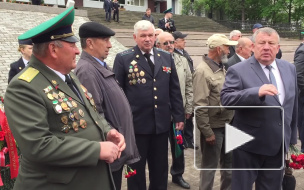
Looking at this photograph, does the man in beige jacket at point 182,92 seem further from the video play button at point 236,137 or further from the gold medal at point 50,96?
the gold medal at point 50,96

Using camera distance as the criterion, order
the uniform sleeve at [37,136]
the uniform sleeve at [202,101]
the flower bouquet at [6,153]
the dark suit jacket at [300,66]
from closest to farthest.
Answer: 1. the uniform sleeve at [37,136]
2. the flower bouquet at [6,153]
3. the uniform sleeve at [202,101]
4. the dark suit jacket at [300,66]

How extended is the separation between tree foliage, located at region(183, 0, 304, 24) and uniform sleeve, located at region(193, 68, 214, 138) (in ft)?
114

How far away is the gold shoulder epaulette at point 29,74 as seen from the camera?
1.83 m

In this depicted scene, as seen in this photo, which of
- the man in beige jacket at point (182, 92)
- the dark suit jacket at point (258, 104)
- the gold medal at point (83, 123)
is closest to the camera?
the gold medal at point (83, 123)

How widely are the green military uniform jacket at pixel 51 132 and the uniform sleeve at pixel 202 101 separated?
1.68 m

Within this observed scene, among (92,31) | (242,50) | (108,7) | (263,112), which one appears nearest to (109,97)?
(92,31)

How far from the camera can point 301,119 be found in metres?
5.96

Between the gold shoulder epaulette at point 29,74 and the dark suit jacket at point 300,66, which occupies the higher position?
the gold shoulder epaulette at point 29,74

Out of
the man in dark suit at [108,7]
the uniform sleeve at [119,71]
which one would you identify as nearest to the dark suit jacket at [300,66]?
the uniform sleeve at [119,71]

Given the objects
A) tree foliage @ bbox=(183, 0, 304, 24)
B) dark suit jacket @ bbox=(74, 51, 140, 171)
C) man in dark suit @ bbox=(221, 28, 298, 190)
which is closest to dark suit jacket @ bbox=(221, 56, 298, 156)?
man in dark suit @ bbox=(221, 28, 298, 190)

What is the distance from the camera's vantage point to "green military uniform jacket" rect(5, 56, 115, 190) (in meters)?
1.74

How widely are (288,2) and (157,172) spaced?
36347 mm

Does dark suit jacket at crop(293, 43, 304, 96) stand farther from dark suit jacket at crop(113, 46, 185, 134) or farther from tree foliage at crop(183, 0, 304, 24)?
tree foliage at crop(183, 0, 304, 24)

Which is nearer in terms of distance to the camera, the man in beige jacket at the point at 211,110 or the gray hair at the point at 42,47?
the gray hair at the point at 42,47
